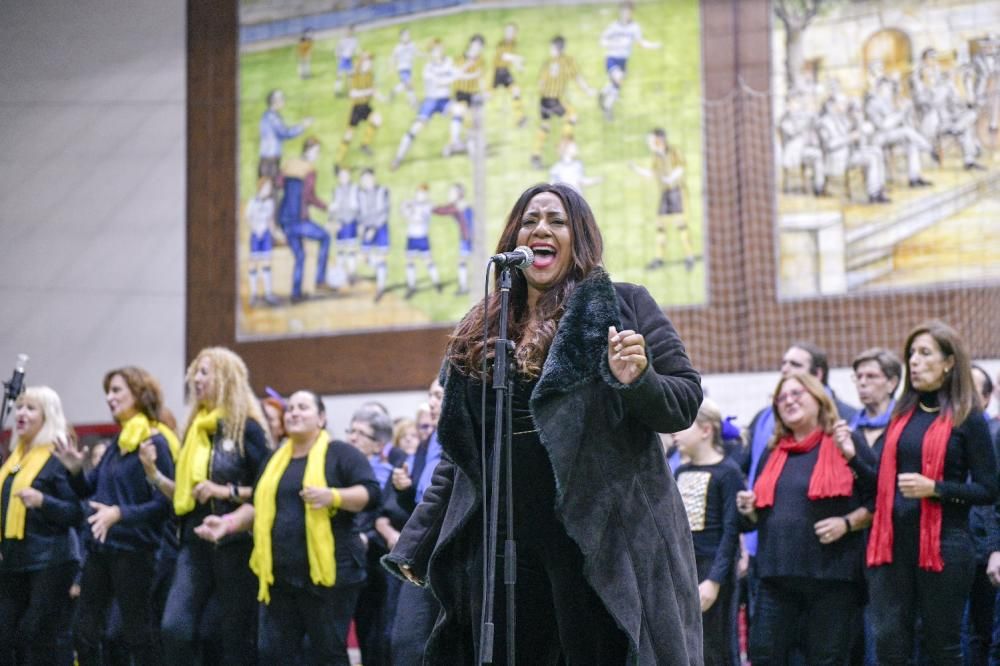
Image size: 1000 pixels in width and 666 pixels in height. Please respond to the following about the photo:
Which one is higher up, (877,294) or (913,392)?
(877,294)

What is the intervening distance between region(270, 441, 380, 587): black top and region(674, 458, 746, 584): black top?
171 cm

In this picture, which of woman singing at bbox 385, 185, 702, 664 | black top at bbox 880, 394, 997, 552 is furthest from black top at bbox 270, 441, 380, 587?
woman singing at bbox 385, 185, 702, 664

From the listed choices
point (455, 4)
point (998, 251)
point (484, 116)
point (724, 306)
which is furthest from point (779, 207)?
point (455, 4)

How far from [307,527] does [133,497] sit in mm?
1251

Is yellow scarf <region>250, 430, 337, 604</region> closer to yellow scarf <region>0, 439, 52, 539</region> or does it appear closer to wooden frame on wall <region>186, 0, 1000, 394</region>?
yellow scarf <region>0, 439, 52, 539</region>

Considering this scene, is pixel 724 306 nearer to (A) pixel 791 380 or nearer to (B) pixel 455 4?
(B) pixel 455 4

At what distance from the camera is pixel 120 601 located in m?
6.92

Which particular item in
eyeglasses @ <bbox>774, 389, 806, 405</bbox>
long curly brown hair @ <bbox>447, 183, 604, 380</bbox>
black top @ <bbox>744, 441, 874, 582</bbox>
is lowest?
black top @ <bbox>744, 441, 874, 582</bbox>

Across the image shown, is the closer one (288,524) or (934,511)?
(934,511)

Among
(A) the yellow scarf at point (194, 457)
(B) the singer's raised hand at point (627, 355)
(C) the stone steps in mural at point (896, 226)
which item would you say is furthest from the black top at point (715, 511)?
(C) the stone steps in mural at point (896, 226)

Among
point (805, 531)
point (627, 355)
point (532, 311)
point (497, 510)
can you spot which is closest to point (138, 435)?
point (805, 531)

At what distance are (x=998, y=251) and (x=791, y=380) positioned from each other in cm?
679

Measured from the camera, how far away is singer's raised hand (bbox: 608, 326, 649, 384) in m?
2.92

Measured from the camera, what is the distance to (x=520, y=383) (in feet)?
10.6
